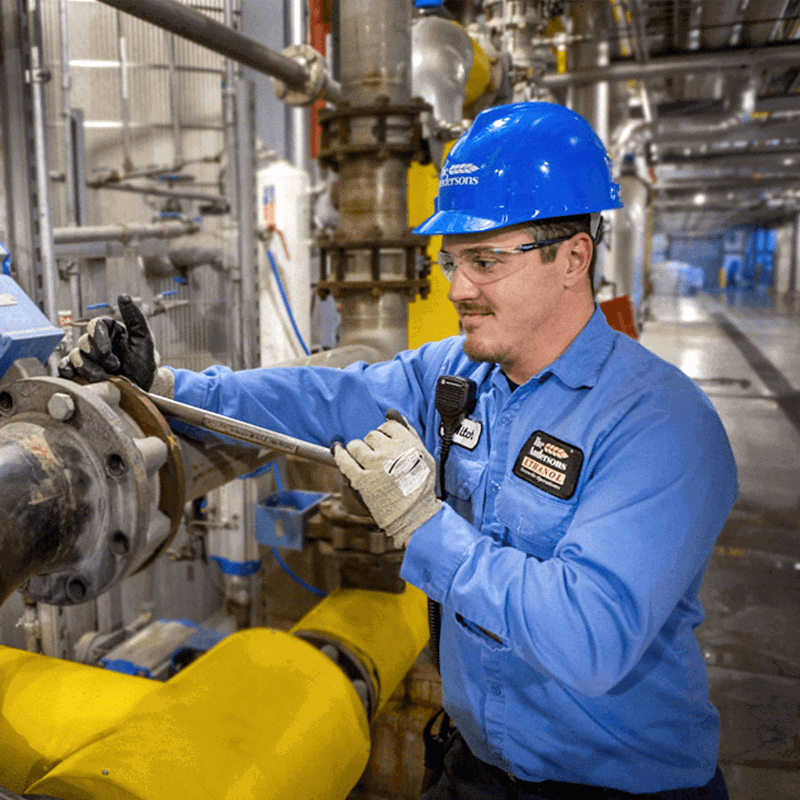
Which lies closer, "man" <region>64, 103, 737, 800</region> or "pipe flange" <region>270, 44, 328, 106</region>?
"man" <region>64, 103, 737, 800</region>

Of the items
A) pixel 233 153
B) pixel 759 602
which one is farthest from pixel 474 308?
pixel 233 153

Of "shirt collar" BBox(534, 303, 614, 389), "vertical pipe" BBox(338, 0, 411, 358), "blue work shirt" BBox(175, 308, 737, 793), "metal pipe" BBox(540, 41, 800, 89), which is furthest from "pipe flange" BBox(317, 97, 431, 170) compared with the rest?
"metal pipe" BBox(540, 41, 800, 89)

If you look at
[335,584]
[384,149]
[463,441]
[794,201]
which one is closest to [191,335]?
[335,584]

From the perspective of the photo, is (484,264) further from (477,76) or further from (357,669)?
(477,76)

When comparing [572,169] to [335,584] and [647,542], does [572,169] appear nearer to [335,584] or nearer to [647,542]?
[647,542]

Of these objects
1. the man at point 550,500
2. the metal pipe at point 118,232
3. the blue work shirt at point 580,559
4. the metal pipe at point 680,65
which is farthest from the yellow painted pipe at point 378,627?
the metal pipe at point 680,65

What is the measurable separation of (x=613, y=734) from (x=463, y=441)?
53 cm

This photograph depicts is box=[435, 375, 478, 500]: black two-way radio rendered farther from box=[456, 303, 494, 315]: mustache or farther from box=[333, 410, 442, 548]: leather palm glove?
box=[333, 410, 442, 548]: leather palm glove

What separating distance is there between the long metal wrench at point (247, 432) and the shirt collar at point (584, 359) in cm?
40

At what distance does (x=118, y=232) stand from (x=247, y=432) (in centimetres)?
273

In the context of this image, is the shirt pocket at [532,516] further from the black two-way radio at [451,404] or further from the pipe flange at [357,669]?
the pipe flange at [357,669]

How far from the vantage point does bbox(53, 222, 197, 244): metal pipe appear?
10.5ft

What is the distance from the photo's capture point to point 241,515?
3080 mm

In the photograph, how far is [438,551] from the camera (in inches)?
41.8
